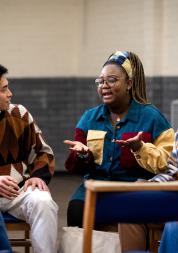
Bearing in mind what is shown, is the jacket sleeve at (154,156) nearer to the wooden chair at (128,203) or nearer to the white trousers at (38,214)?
the white trousers at (38,214)

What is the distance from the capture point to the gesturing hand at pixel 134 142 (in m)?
2.95

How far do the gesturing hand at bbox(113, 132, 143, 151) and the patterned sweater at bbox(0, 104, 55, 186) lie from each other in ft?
1.56

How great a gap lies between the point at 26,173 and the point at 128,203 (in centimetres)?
141

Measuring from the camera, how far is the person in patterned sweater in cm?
287

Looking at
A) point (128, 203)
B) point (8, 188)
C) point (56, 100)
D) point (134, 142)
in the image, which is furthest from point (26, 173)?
point (56, 100)

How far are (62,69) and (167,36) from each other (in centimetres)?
144

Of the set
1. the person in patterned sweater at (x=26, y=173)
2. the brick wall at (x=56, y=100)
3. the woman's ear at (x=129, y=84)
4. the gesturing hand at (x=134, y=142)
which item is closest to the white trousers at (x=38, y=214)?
the person in patterned sweater at (x=26, y=173)

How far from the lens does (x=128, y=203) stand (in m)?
1.91

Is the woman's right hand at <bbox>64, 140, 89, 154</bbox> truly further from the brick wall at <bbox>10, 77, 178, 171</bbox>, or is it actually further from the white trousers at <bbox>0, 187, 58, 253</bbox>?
the brick wall at <bbox>10, 77, 178, 171</bbox>

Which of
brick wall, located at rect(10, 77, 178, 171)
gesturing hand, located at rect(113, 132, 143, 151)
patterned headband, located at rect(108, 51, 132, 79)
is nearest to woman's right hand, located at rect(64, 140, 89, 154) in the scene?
gesturing hand, located at rect(113, 132, 143, 151)

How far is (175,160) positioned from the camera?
296 cm

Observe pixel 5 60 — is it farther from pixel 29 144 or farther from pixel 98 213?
pixel 98 213

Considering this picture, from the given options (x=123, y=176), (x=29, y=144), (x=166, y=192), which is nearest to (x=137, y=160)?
(x=123, y=176)

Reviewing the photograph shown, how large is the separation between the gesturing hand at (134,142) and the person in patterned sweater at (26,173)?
1.49ft
